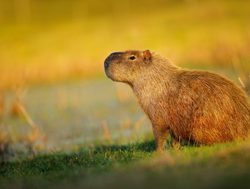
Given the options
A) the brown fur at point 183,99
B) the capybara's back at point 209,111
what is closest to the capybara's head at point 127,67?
the brown fur at point 183,99

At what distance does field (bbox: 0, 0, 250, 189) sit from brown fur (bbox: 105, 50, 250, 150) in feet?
1.03

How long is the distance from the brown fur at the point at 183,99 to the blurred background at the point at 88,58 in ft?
4.52

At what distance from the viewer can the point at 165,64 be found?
9.45m

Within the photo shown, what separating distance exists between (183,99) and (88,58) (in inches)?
680

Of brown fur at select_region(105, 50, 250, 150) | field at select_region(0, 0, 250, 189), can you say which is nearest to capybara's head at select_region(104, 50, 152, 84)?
brown fur at select_region(105, 50, 250, 150)

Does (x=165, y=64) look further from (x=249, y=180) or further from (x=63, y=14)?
(x=63, y=14)

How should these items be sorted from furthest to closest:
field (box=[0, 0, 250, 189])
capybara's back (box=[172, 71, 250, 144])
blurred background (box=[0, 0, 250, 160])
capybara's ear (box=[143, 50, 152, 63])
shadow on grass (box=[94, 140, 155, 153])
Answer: blurred background (box=[0, 0, 250, 160]) < capybara's ear (box=[143, 50, 152, 63]) < shadow on grass (box=[94, 140, 155, 153]) < capybara's back (box=[172, 71, 250, 144]) < field (box=[0, 0, 250, 189])

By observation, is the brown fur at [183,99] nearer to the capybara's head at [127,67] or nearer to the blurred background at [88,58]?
the capybara's head at [127,67]

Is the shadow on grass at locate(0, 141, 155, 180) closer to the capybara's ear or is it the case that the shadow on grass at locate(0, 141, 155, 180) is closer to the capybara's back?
the capybara's back

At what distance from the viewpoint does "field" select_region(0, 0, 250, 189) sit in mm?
6625

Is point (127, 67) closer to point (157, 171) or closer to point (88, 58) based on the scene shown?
point (157, 171)

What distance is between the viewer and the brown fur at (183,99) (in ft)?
28.0

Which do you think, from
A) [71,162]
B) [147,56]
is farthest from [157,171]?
[147,56]

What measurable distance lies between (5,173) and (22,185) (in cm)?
245
